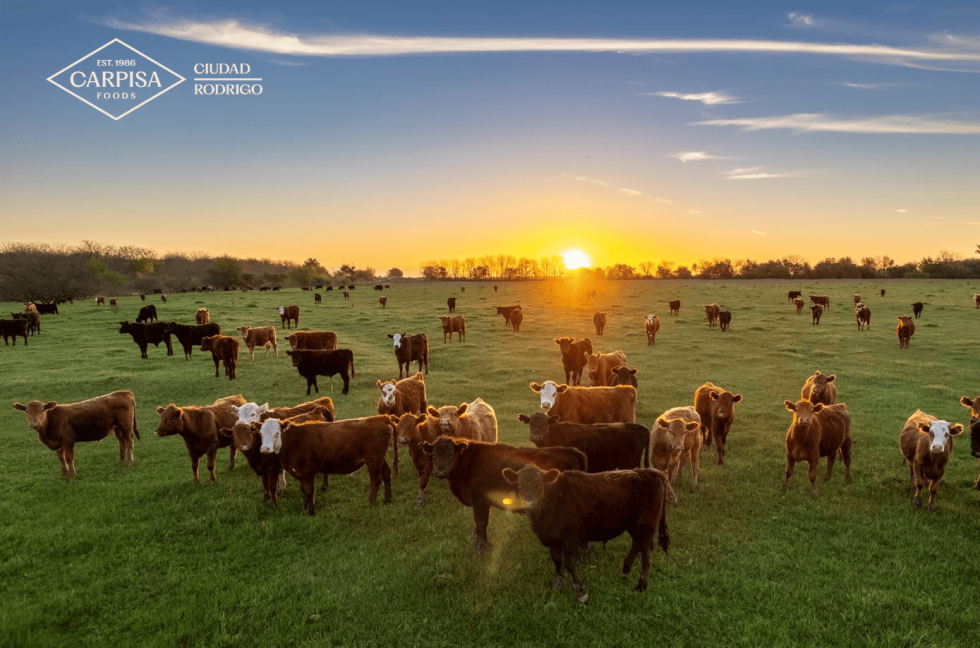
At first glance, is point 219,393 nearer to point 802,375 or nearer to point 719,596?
point 719,596

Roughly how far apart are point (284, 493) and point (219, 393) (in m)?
9.96

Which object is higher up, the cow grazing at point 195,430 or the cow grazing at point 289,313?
the cow grazing at point 289,313

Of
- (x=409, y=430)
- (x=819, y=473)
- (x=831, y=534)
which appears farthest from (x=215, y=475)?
(x=819, y=473)

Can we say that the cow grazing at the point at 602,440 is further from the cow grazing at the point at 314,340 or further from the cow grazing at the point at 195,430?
the cow grazing at the point at 314,340

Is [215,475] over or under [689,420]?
under

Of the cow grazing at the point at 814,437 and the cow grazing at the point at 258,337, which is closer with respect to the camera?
the cow grazing at the point at 814,437

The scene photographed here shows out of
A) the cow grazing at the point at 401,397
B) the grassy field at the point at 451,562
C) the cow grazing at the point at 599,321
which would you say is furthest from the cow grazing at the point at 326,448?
the cow grazing at the point at 599,321

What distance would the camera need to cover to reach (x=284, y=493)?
836 centimetres

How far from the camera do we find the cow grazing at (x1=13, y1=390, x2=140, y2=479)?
29.7ft

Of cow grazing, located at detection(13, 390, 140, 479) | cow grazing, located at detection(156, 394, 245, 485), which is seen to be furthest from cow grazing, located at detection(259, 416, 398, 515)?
cow grazing, located at detection(13, 390, 140, 479)

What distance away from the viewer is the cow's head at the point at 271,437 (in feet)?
24.5

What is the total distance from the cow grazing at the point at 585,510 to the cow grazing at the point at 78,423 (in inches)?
366

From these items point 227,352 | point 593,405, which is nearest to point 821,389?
point 593,405

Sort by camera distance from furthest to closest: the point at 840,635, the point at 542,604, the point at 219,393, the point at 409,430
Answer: the point at 219,393
the point at 409,430
the point at 542,604
the point at 840,635
